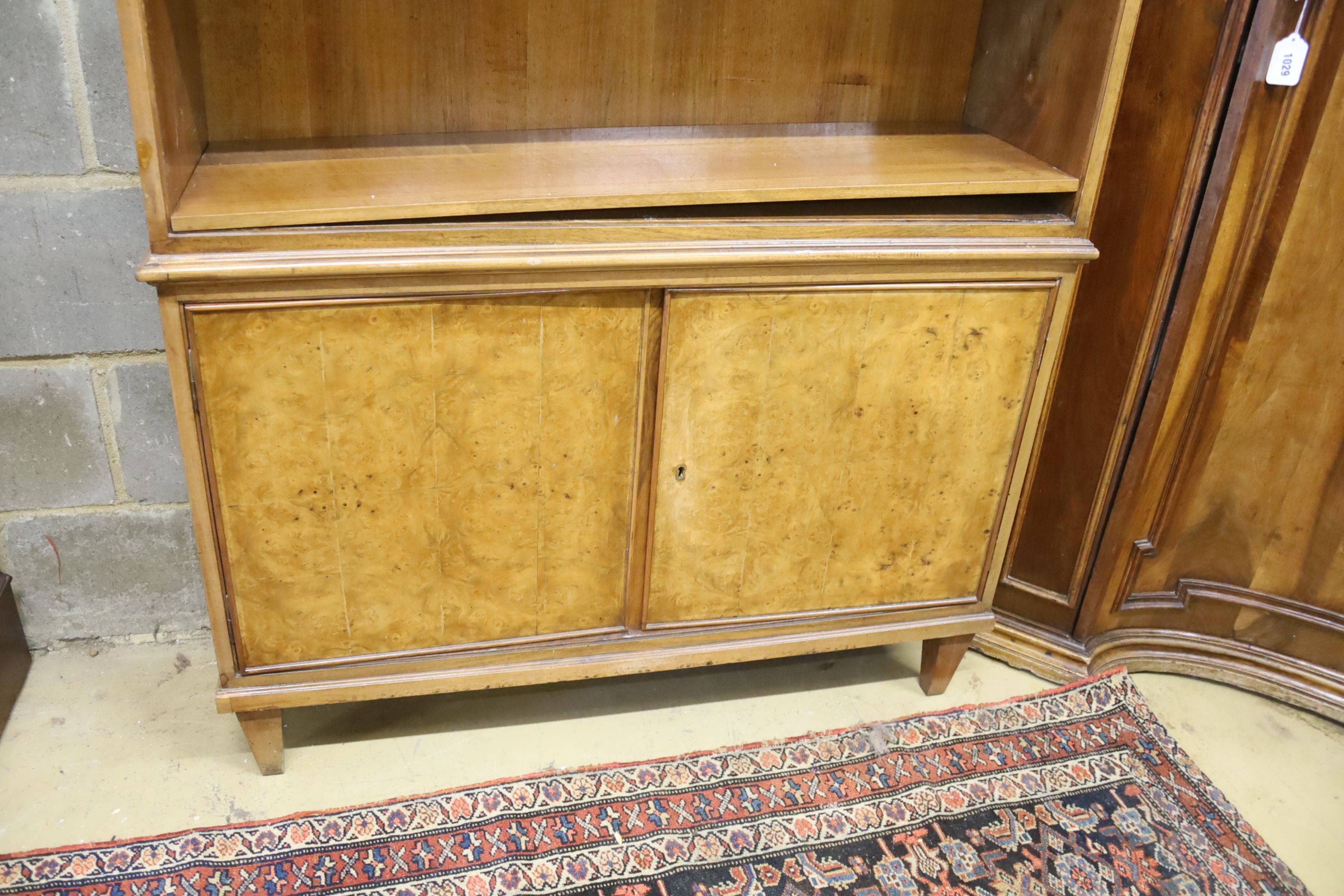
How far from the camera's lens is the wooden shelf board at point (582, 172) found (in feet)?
5.05

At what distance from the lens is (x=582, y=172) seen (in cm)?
170

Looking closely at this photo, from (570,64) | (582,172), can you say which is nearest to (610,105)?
(570,64)

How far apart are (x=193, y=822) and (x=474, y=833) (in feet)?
1.51

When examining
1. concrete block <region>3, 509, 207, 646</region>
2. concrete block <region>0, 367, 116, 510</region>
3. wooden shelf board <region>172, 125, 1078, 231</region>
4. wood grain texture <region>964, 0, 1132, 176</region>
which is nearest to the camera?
wooden shelf board <region>172, 125, 1078, 231</region>

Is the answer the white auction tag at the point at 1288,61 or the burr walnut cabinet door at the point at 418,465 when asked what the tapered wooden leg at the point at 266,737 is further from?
the white auction tag at the point at 1288,61

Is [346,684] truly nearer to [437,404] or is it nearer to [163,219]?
[437,404]

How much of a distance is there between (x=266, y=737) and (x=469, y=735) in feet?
1.15

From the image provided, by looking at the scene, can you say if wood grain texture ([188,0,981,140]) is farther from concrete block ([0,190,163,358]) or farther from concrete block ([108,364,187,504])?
concrete block ([108,364,187,504])

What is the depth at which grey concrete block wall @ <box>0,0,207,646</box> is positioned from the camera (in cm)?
175

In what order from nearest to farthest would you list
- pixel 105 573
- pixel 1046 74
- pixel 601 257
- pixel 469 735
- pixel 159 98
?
pixel 159 98 → pixel 601 257 → pixel 1046 74 → pixel 469 735 → pixel 105 573

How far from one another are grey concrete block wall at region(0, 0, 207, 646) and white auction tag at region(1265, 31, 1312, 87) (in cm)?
181

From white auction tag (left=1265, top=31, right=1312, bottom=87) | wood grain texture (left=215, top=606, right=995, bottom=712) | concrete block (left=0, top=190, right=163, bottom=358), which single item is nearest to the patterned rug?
wood grain texture (left=215, top=606, right=995, bottom=712)

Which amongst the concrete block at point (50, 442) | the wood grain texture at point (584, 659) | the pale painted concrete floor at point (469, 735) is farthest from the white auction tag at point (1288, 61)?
the concrete block at point (50, 442)

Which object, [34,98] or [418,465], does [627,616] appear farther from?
[34,98]
